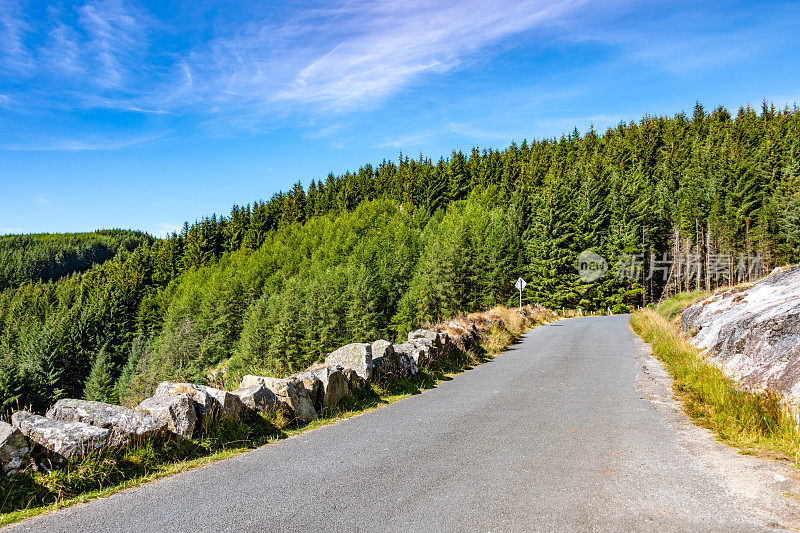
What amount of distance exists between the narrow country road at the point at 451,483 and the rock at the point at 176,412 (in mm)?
703

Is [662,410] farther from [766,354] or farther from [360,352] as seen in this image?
[360,352]

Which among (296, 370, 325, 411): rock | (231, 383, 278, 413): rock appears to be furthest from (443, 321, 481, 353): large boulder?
(231, 383, 278, 413): rock

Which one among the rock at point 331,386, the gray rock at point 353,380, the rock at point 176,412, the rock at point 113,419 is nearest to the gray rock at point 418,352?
the gray rock at point 353,380

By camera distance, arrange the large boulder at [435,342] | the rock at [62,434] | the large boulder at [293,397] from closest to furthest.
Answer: the rock at [62,434] < the large boulder at [293,397] < the large boulder at [435,342]

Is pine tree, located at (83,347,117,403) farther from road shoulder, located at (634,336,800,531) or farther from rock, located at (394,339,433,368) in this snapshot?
road shoulder, located at (634,336,800,531)

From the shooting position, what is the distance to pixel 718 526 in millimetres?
3650

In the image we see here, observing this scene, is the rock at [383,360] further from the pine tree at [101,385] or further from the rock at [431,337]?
the pine tree at [101,385]

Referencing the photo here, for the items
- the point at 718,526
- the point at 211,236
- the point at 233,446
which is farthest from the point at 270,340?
the point at 211,236

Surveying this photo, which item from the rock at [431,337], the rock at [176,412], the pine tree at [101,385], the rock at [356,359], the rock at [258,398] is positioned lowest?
the pine tree at [101,385]

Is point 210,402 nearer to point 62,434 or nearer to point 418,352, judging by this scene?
point 62,434

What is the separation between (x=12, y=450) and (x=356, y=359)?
6.41 metres

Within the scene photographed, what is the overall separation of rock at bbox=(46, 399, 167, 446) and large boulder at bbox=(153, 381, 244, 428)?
602 millimetres

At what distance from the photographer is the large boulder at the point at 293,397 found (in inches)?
288

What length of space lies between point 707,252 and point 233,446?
6677 centimetres
